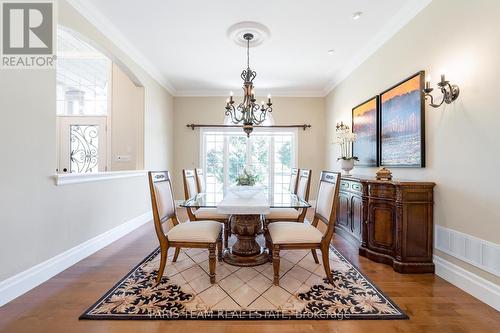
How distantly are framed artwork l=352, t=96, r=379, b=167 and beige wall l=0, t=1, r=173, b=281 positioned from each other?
12.4 feet

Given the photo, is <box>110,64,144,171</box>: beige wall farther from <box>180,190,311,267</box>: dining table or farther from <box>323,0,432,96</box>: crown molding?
<box>323,0,432,96</box>: crown molding

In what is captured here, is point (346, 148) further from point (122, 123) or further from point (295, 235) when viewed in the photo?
point (122, 123)

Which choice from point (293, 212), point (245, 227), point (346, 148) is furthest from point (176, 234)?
point (346, 148)

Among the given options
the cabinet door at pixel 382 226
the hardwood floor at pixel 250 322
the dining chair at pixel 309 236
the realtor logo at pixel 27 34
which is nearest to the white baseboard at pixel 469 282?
the hardwood floor at pixel 250 322

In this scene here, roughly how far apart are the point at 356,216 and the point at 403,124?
125 centimetres

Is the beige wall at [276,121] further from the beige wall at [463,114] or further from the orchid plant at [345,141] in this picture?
the beige wall at [463,114]

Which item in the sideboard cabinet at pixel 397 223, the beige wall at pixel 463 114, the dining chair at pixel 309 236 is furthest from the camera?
the sideboard cabinet at pixel 397 223

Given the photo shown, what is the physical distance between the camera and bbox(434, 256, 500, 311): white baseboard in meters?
1.81

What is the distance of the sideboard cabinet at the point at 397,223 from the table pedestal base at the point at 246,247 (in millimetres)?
1256

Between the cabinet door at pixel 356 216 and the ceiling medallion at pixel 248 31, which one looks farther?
the ceiling medallion at pixel 248 31

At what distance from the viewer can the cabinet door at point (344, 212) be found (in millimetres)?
3328

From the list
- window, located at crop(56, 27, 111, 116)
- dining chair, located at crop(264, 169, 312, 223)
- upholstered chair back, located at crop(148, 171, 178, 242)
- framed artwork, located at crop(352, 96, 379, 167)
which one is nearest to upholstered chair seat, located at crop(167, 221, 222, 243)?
upholstered chair back, located at crop(148, 171, 178, 242)

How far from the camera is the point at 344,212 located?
3.45m

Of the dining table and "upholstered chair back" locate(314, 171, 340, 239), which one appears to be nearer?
"upholstered chair back" locate(314, 171, 340, 239)
